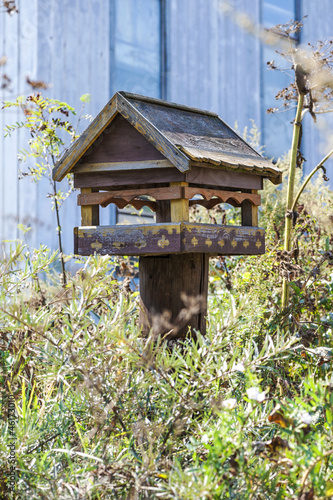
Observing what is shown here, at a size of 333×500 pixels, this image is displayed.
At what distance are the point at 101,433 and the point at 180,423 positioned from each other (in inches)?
9.9

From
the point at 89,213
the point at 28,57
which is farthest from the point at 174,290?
the point at 28,57

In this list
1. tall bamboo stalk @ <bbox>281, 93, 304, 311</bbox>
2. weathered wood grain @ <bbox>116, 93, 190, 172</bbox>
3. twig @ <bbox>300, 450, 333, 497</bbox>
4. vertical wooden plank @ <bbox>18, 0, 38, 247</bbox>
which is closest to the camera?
twig @ <bbox>300, 450, 333, 497</bbox>

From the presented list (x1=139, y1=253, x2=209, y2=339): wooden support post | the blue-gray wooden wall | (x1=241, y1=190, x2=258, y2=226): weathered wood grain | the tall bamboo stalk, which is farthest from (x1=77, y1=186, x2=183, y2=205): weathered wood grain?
the blue-gray wooden wall

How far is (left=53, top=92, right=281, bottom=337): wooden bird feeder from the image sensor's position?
2.28 metres

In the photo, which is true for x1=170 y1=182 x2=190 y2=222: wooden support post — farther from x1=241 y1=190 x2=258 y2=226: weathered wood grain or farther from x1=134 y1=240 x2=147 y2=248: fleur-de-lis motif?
x1=241 y1=190 x2=258 y2=226: weathered wood grain

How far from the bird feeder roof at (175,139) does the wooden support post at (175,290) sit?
41cm

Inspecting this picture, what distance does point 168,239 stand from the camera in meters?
2.26

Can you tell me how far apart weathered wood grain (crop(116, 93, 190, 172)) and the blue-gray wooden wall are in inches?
103

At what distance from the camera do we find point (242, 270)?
324 centimetres

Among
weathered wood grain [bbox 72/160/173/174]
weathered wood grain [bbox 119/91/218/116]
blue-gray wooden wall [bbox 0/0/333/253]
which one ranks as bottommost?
weathered wood grain [bbox 72/160/173/174]

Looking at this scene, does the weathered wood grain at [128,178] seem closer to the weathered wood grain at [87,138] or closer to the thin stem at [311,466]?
the weathered wood grain at [87,138]

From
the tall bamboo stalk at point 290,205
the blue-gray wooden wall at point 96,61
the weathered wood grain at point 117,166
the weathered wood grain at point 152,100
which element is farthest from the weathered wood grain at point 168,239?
the blue-gray wooden wall at point 96,61

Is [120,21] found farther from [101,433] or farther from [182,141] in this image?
[101,433]

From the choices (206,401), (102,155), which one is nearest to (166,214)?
(102,155)
